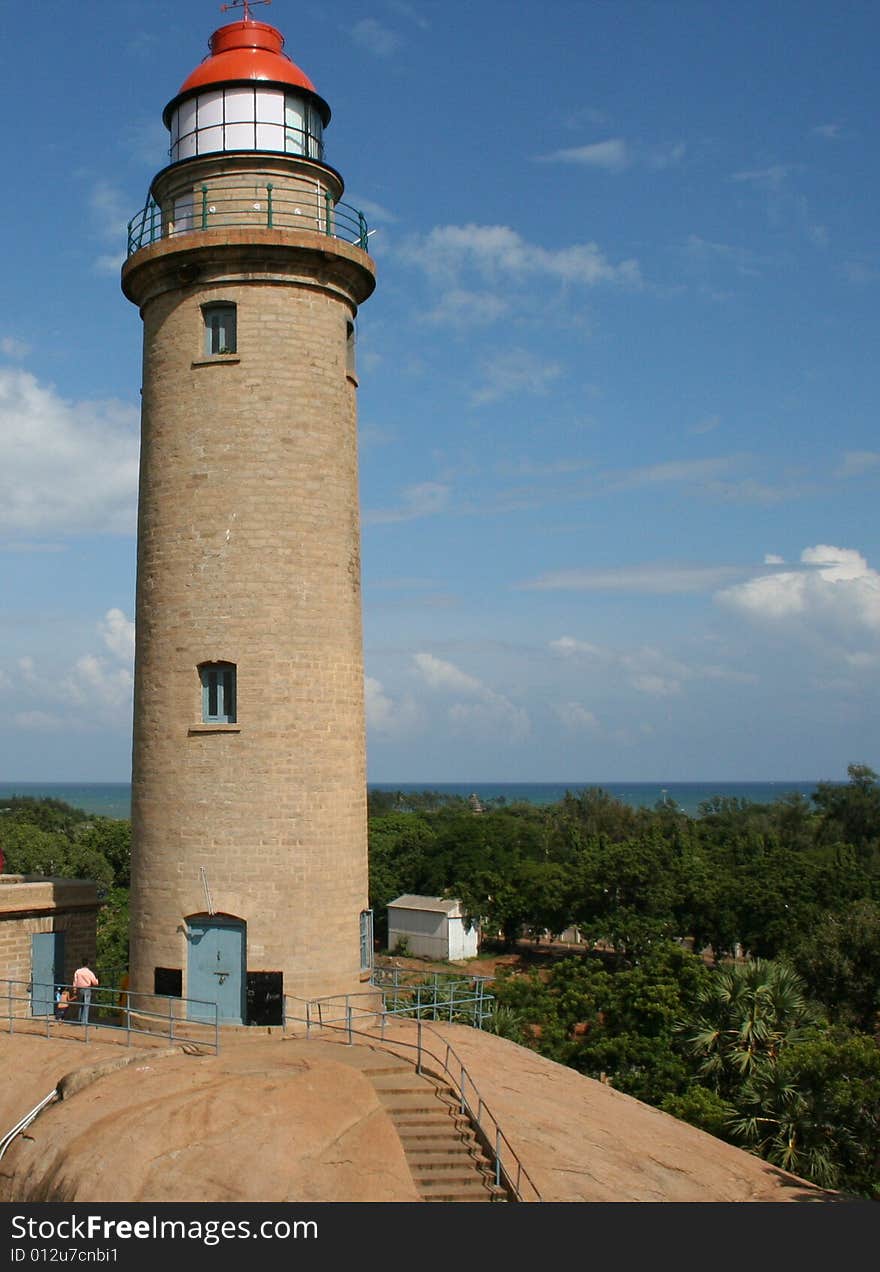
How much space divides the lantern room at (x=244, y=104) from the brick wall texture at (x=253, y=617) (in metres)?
2.20

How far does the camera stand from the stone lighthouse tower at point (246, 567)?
61.8 feet

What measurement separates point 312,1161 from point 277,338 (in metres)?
13.9

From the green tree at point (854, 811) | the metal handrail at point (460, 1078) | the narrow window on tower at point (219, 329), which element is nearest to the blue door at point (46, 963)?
the metal handrail at point (460, 1078)

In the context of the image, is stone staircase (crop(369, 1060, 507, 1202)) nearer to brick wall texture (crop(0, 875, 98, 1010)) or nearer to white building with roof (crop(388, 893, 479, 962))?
brick wall texture (crop(0, 875, 98, 1010))

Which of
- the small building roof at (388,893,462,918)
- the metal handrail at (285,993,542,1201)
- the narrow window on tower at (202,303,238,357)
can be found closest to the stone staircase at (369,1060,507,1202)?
the metal handrail at (285,993,542,1201)

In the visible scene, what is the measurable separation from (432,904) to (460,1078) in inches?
1869

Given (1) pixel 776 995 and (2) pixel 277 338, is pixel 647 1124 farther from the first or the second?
(2) pixel 277 338

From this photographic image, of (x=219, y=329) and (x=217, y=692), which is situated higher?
(x=219, y=329)

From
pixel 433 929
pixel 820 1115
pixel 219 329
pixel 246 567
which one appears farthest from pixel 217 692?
pixel 433 929

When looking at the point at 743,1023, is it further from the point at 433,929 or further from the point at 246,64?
the point at 433,929

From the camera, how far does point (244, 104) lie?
66.7 ft

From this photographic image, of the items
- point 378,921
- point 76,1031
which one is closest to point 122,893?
point 378,921
